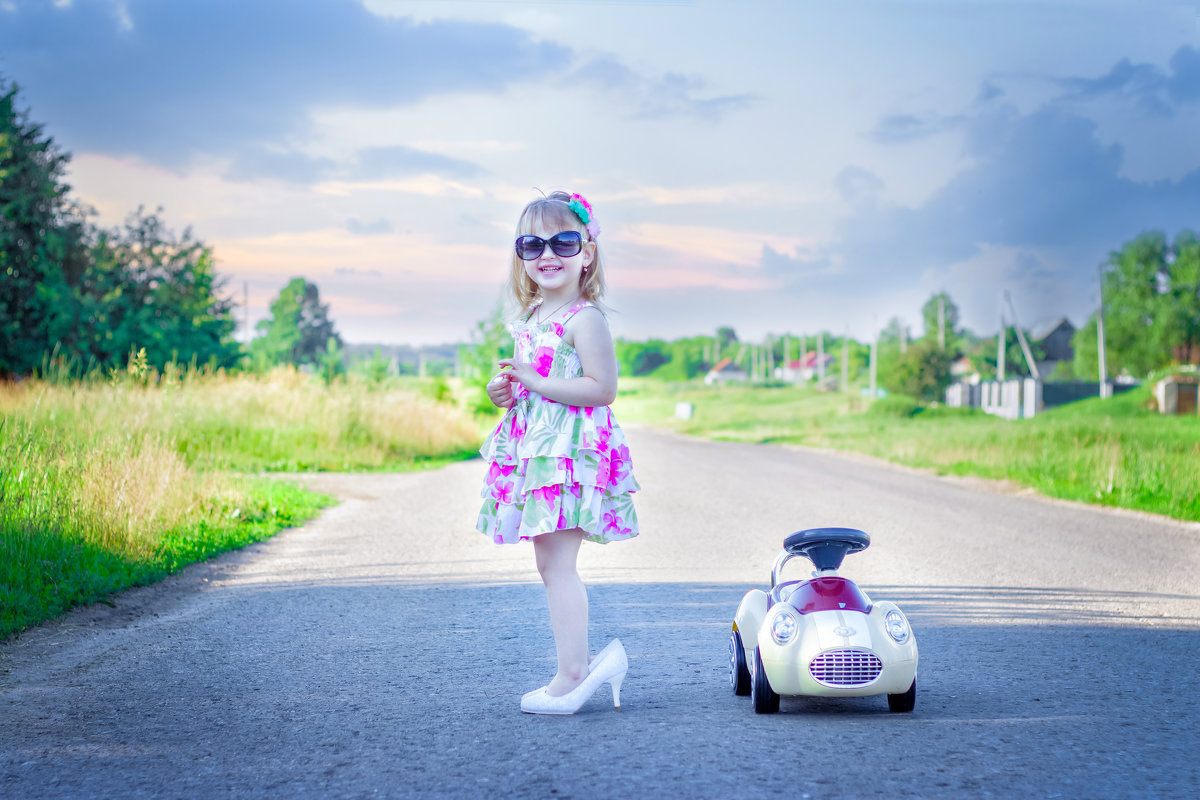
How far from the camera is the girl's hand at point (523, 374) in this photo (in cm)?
393

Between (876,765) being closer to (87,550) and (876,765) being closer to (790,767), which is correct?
(790,767)

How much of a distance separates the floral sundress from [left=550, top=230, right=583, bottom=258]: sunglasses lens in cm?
21

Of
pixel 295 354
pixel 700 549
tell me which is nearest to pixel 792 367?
pixel 295 354

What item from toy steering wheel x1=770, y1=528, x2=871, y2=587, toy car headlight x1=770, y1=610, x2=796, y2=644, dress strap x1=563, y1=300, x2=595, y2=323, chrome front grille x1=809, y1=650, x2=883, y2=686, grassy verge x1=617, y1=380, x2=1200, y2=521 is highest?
dress strap x1=563, y1=300, x2=595, y2=323

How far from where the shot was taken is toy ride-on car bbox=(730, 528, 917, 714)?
376cm

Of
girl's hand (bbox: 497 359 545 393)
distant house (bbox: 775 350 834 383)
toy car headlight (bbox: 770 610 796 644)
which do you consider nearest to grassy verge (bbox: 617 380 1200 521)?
toy car headlight (bbox: 770 610 796 644)

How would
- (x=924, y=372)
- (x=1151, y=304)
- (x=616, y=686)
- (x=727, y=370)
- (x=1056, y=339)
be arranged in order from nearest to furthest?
(x=616, y=686), (x=924, y=372), (x=1151, y=304), (x=1056, y=339), (x=727, y=370)

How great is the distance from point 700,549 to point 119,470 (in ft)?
15.7

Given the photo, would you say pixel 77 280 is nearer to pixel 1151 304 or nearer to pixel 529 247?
pixel 529 247

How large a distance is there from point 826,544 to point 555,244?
1.59 m

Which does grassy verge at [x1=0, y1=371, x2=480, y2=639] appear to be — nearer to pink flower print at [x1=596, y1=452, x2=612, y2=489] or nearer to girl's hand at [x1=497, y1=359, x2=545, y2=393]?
girl's hand at [x1=497, y1=359, x2=545, y2=393]

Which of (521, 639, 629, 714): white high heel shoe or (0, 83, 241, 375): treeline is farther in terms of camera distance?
(0, 83, 241, 375): treeline

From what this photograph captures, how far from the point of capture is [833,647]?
3736 millimetres

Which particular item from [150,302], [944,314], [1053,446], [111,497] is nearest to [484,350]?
[150,302]
